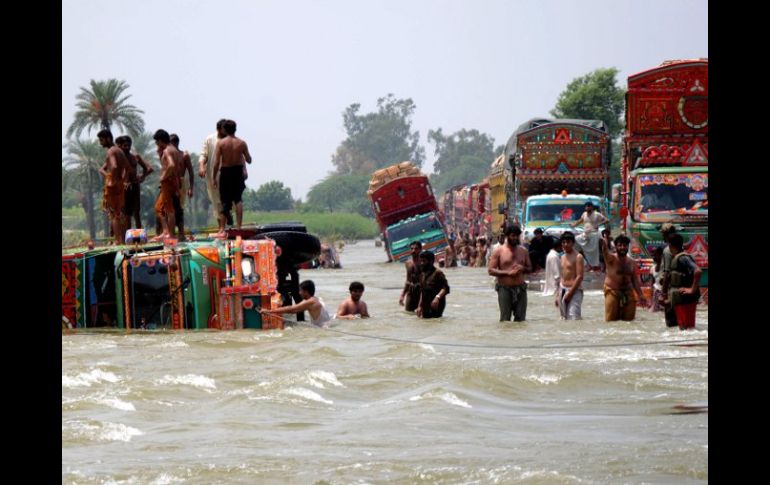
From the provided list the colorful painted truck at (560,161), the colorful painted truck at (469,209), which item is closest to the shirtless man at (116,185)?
the colorful painted truck at (560,161)

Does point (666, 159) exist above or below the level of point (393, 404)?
above

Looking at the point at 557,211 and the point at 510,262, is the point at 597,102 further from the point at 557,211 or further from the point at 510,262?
the point at 510,262

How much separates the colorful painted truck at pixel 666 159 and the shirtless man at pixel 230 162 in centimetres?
713

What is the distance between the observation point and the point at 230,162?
17219 mm

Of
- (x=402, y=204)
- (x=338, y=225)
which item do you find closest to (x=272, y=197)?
(x=338, y=225)

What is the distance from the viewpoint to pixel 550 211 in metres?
30.6

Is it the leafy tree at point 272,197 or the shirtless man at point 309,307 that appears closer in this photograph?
the shirtless man at point 309,307

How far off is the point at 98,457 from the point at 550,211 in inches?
907

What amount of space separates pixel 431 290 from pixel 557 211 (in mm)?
12435

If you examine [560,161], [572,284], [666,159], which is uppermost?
[560,161]

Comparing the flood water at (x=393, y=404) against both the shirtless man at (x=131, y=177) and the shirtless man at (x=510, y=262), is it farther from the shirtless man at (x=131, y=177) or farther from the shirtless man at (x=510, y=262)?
the shirtless man at (x=131, y=177)

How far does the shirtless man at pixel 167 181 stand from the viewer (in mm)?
17562

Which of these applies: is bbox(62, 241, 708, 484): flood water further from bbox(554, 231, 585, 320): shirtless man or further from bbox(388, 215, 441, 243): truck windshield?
bbox(388, 215, 441, 243): truck windshield
